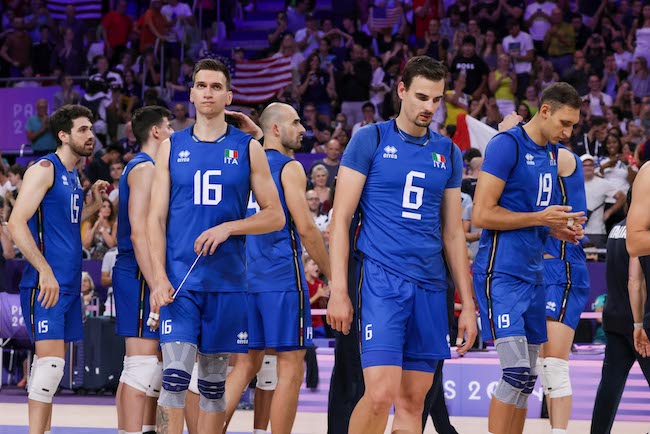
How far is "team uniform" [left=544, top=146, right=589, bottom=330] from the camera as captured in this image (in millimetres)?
7465

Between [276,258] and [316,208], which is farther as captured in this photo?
[316,208]

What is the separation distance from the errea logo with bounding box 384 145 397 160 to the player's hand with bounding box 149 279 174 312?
1.37m

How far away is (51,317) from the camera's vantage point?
7207 mm

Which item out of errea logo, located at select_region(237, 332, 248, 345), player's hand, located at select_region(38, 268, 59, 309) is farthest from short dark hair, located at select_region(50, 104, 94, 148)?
errea logo, located at select_region(237, 332, 248, 345)

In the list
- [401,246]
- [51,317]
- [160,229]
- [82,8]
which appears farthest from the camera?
[82,8]

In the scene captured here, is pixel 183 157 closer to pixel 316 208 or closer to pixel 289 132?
pixel 289 132

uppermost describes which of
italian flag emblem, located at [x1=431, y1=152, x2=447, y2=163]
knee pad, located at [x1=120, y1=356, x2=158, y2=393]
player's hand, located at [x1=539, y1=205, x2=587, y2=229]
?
italian flag emblem, located at [x1=431, y1=152, x2=447, y2=163]

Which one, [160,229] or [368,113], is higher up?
[160,229]

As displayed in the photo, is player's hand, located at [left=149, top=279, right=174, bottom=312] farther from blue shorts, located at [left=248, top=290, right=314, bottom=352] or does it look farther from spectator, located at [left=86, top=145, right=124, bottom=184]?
spectator, located at [left=86, top=145, right=124, bottom=184]

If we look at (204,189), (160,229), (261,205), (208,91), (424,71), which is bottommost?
(160,229)

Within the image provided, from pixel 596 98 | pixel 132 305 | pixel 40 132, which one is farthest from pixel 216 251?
pixel 40 132

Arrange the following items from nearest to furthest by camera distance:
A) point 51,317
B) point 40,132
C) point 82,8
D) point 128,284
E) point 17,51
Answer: point 51,317 → point 128,284 → point 40,132 → point 17,51 → point 82,8

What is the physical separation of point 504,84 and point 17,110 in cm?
844

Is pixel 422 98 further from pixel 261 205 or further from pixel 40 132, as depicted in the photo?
pixel 40 132
